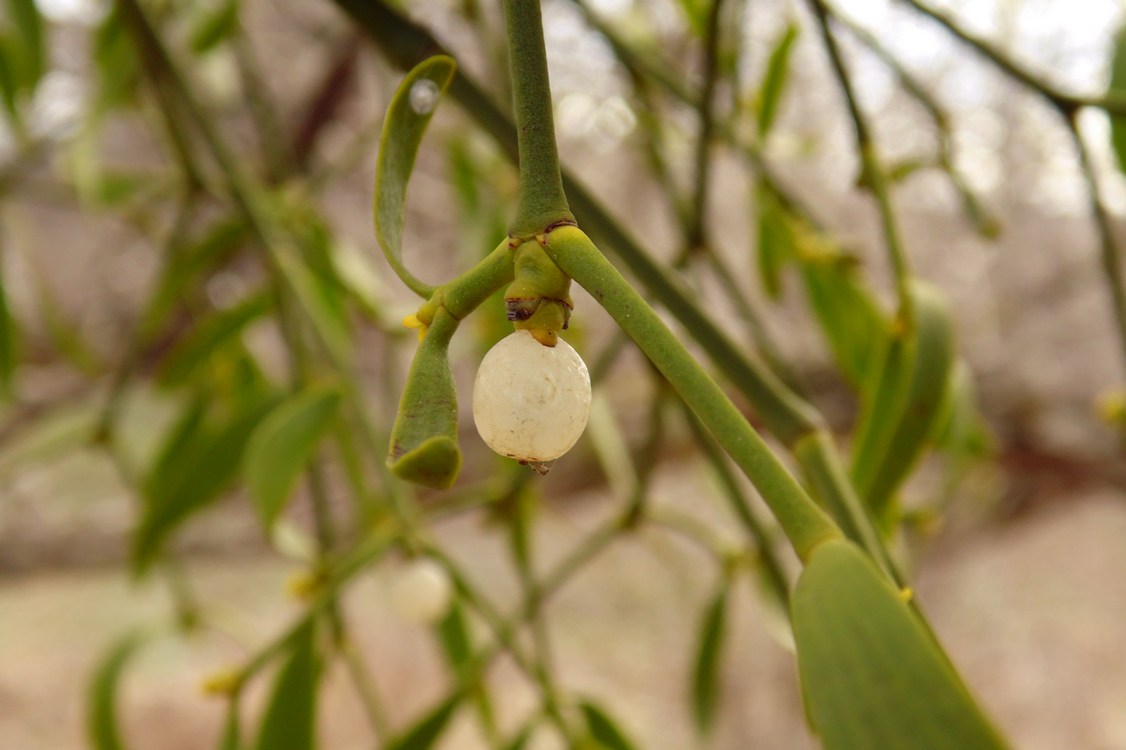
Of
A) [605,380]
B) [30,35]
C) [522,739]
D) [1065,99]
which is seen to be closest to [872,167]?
[1065,99]

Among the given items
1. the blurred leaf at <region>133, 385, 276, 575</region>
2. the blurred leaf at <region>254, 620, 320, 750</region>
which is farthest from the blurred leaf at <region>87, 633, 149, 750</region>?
the blurred leaf at <region>254, 620, 320, 750</region>

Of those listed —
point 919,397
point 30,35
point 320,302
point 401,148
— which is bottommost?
point 919,397

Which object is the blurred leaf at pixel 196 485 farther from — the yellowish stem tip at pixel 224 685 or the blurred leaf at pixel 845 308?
the blurred leaf at pixel 845 308

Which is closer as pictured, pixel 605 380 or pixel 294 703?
pixel 294 703

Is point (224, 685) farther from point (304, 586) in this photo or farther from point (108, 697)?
point (108, 697)

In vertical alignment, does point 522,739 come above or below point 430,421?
below

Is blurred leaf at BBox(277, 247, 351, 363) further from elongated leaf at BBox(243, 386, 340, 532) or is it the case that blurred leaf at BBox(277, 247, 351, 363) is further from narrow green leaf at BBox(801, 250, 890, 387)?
narrow green leaf at BBox(801, 250, 890, 387)
